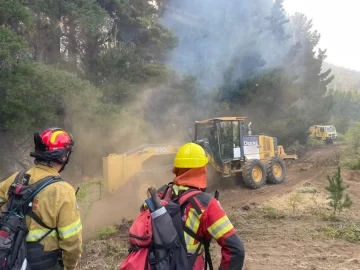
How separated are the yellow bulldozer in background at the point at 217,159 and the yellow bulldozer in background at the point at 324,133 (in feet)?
75.3

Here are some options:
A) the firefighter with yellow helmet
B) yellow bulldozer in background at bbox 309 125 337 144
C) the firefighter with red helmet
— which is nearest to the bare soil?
the firefighter with red helmet

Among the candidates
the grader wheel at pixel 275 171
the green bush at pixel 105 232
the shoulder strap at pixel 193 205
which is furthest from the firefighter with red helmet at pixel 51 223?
the grader wheel at pixel 275 171

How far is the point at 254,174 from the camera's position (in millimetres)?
12305

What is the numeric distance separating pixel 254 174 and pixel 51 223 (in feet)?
34.5

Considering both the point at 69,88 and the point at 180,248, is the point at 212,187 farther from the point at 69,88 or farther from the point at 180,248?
the point at 180,248

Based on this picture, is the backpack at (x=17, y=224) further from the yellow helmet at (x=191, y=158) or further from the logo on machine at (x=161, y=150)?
the logo on machine at (x=161, y=150)

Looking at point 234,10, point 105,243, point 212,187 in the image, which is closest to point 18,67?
point 105,243

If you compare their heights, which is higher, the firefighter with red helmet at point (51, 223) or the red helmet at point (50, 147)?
the red helmet at point (50, 147)

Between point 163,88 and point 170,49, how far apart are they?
2901 millimetres

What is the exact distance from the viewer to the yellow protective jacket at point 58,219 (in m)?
2.47

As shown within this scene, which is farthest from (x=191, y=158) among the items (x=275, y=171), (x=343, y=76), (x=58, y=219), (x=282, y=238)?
(x=343, y=76)

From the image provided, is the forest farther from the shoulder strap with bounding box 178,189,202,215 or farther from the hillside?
the hillside

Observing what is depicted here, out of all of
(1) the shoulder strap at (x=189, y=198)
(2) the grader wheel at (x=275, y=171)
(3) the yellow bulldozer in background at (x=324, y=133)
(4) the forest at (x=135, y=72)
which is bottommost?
(2) the grader wheel at (x=275, y=171)

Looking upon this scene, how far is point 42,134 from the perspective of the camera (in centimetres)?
272
